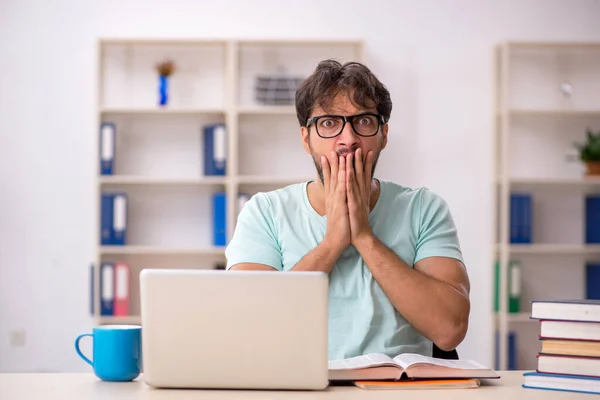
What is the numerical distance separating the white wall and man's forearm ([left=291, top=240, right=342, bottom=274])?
2735mm

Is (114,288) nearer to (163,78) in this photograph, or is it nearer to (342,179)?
(163,78)

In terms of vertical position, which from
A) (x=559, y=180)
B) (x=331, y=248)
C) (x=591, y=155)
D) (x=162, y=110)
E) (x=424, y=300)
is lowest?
(x=424, y=300)

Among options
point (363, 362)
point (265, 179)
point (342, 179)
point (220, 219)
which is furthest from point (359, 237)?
point (220, 219)

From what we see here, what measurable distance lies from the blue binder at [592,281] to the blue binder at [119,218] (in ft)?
8.52

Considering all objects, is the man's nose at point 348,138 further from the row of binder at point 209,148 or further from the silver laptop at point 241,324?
the row of binder at point 209,148

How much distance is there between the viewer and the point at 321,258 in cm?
185

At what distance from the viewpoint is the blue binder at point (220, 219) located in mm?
4340

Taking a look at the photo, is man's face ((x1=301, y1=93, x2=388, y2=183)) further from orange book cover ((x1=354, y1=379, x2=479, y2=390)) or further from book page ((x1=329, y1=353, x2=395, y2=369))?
orange book cover ((x1=354, y1=379, x2=479, y2=390))

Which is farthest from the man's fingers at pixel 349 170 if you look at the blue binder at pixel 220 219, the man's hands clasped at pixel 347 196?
the blue binder at pixel 220 219

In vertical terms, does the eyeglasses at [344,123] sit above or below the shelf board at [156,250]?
above

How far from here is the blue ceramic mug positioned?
1.51m

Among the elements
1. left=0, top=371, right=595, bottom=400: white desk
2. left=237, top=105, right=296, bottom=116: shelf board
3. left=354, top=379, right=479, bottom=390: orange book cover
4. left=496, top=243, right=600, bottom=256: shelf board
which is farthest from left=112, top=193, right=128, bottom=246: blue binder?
left=354, top=379, right=479, bottom=390: orange book cover

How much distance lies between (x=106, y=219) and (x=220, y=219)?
0.60 meters

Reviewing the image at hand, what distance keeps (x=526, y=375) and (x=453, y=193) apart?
10.4 ft
